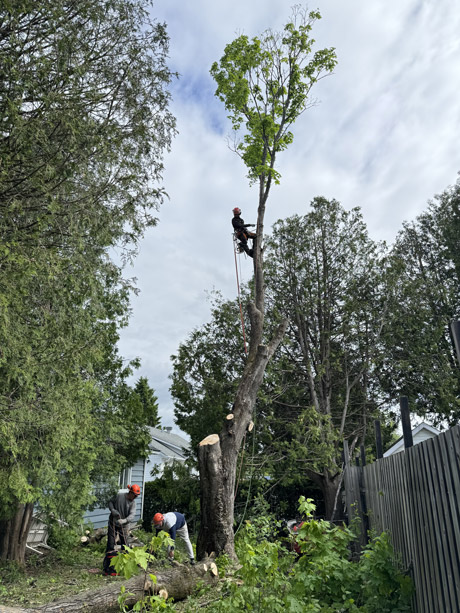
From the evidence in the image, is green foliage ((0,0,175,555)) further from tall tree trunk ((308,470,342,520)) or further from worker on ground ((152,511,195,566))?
tall tree trunk ((308,470,342,520))

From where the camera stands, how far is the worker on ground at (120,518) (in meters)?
8.79

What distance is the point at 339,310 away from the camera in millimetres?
16062

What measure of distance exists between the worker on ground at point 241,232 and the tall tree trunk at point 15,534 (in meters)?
6.68

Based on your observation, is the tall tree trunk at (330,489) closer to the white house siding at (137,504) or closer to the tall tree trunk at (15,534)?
the white house siding at (137,504)

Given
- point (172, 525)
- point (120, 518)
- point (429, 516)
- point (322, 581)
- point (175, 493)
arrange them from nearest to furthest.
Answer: point (429, 516) → point (322, 581) → point (172, 525) → point (120, 518) → point (175, 493)

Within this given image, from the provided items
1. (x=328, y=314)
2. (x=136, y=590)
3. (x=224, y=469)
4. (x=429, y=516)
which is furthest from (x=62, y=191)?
(x=328, y=314)

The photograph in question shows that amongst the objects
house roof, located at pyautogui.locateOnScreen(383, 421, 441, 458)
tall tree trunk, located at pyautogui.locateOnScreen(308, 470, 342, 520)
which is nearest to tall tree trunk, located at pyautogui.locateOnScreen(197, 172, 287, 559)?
tall tree trunk, located at pyautogui.locateOnScreen(308, 470, 342, 520)

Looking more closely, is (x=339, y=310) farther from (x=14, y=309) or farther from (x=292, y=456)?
(x=14, y=309)

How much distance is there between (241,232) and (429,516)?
7.41 m

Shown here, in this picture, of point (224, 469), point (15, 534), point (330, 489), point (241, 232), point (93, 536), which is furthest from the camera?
point (330, 489)

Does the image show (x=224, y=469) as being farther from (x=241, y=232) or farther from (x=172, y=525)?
(x=241, y=232)

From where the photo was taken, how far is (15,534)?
9508 millimetres

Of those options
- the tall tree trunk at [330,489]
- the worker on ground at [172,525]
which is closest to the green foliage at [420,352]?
the tall tree trunk at [330,489]

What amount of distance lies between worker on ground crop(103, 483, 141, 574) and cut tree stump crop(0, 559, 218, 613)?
2.03 meters
